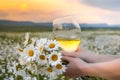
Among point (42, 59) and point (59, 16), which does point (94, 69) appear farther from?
point (59, 16)

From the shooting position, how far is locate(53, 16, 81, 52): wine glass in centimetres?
122

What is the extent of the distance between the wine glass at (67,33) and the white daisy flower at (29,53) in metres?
0.09

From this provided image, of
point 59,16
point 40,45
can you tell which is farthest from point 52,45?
point 59,16

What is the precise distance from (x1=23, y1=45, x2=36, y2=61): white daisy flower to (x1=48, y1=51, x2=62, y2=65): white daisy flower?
4 cm

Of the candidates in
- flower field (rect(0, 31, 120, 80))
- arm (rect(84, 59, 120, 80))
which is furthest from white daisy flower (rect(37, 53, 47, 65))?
flower field (rect(0, 31, 120, 80))

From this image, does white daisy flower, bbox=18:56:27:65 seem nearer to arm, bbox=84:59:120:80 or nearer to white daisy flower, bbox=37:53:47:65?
white daisy flower, bbox=37:53:47:65

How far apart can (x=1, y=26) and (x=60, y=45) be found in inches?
94.5

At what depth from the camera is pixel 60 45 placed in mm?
1216

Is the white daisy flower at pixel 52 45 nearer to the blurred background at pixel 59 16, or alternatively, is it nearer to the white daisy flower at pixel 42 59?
the white daisy flower at pixel 42 59

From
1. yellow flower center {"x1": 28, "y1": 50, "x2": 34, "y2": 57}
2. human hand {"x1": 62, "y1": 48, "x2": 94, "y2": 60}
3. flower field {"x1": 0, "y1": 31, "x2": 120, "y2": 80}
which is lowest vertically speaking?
flower field {"x1": 0, "y1": 31, "x2": 120, "y2": 80}

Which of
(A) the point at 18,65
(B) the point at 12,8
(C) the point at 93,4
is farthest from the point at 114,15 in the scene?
(A) the point at 18,65

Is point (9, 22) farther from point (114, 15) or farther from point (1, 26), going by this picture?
point (114, 15)

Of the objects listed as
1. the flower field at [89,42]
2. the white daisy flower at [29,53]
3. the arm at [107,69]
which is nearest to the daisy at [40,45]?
the white daisy flower at [29,53]

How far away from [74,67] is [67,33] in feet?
0.40
